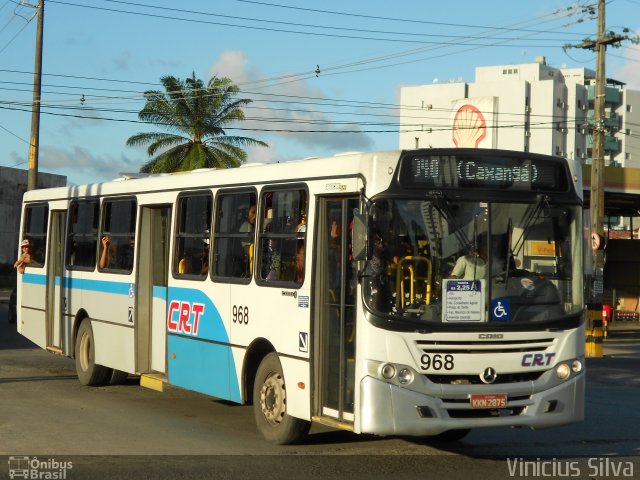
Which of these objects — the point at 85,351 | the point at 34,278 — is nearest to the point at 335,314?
the point at 85,351

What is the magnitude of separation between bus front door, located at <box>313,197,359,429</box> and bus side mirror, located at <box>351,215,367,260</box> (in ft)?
1.91

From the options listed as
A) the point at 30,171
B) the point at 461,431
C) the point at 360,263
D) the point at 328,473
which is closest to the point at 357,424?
the point at 328,473

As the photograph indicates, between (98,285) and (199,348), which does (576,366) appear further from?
(98,285)

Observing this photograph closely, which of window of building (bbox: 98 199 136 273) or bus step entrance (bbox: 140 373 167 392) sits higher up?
window of building (bbox: 98 199 136 273)

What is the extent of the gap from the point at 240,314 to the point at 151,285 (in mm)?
3003

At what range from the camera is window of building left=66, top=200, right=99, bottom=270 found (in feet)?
54.0

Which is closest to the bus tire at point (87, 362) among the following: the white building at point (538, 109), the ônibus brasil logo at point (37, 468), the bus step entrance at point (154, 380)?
the bus step entrance at point (154, 380)

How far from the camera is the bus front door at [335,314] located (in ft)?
33.7

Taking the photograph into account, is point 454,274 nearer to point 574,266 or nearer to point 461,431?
point 574,266

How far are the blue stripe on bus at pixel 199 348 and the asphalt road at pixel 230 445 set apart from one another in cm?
48

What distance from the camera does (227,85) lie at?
45562mm

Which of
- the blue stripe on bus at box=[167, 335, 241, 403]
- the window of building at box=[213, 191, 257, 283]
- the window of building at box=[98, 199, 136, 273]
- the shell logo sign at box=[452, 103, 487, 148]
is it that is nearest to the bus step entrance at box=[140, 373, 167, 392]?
the blue stripe on bus at box=[167, 335, 241, 403]

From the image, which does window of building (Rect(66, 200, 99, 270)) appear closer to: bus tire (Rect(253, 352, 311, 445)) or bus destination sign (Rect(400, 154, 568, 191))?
bus tire (Rect(253, 352, 311, 445))

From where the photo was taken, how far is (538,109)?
106 m
